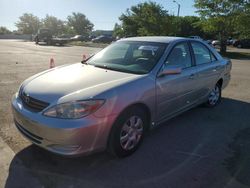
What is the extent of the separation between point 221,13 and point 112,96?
77.1 ft

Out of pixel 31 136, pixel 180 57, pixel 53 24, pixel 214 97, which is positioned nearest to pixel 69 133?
pixel 31 136

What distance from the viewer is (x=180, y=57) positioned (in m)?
4.80

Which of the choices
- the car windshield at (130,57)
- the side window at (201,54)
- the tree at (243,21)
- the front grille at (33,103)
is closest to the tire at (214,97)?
the side window at (201,54)

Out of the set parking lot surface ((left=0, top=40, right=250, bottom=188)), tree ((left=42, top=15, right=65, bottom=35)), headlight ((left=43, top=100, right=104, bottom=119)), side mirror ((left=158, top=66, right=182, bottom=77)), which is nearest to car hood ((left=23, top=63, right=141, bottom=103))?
headlight ((left=43, top=100, right=104, bottom=119))

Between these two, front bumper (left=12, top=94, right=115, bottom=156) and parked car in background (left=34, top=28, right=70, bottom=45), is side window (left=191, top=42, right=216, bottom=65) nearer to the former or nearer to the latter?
front bumper (left=12, top=94, right=115, bottom=156)

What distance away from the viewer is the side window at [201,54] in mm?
5297

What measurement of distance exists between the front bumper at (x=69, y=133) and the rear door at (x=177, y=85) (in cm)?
113

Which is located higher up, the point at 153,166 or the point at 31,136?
the point at 31,136

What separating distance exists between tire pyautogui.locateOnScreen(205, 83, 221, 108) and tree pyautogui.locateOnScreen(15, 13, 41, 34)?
9739 centimetres

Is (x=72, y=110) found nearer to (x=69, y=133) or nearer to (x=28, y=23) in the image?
(x=69, y=133)

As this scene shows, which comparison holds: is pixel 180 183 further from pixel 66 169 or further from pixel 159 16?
pixel 159 16

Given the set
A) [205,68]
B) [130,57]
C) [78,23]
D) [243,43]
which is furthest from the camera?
[78,23]

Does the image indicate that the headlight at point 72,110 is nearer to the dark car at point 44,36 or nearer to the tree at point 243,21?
the tree at point 243,21

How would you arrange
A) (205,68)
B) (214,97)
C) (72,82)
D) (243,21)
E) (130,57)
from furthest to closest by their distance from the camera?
1. (243,21)
2. (214,97)
3. (205,68)
4. (130,57)
5. (72,82)
